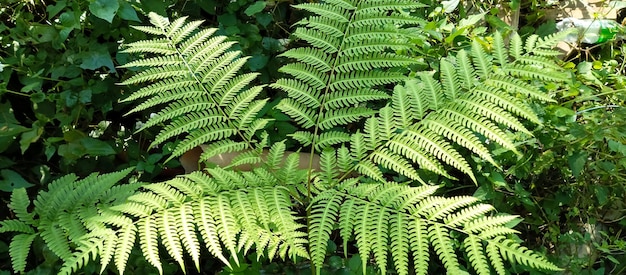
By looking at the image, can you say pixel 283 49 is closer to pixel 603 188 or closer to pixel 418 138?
pixel 418 138

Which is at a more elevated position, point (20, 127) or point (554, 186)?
point (20, 127)

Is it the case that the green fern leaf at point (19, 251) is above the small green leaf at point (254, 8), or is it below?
below

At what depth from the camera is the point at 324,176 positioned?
188cm

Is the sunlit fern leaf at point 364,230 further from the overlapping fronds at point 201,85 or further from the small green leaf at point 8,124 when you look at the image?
the small green leaf at point 8,124

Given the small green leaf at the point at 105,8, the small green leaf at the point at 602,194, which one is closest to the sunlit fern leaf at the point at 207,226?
the small green leaf at the point at 105,8

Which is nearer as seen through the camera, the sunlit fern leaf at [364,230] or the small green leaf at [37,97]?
the sunlit fern leaf at [364,230]

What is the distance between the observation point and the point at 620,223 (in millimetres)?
2348

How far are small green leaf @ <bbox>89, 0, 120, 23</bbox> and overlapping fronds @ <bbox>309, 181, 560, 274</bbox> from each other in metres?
1.08

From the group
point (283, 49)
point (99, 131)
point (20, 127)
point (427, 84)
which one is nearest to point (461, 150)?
point (427, 84)

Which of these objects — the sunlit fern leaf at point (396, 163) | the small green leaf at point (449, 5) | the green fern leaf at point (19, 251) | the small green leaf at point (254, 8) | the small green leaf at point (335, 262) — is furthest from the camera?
the small green leaf at point (449, 5)

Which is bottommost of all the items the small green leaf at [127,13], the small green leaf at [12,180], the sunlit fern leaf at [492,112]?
the small green leaf at [12,180]

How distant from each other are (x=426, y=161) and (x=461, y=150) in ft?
1.69

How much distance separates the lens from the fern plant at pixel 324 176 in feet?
5.01

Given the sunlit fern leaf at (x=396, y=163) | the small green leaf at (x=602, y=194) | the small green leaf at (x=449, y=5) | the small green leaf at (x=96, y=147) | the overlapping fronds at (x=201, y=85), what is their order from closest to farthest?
the sunlit fern leaf at (x=396, y=163)
the overlapping fronds at (x=201, y=85)
the small green leaf at (x=602, y=194)
the small green leaf at (x=96, y=147)
the small green leaf at (x=449, y=5)
